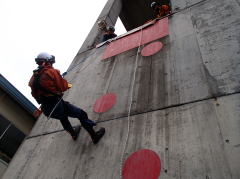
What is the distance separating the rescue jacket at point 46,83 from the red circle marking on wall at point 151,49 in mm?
2000

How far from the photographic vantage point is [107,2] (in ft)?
32.4

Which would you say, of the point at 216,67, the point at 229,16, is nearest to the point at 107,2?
the point at 229,16

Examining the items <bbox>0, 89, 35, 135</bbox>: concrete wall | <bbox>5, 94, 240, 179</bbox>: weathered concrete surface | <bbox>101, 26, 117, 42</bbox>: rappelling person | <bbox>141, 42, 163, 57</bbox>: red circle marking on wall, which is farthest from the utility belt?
<bbox>0, 89, 35, 135</bbox>: concrete wall

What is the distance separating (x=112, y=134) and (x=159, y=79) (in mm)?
1235

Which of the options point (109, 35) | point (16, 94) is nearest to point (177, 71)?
point (109, 35)

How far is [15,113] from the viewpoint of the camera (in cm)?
781

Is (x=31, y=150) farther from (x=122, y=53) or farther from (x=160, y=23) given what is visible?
(x=160, y=23)

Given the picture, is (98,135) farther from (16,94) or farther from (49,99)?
(16,94)

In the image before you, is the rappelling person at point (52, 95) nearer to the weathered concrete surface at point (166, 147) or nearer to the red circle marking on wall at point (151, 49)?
the weathered concrete surface at point (166, 147)

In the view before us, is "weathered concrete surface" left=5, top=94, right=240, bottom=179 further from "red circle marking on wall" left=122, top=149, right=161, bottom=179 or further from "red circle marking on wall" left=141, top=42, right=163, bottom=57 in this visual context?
"red circle marking on wall" left=141, top=42, right=163, bottom=57

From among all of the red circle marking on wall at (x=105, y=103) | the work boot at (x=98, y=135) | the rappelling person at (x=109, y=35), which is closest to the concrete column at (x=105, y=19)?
the rappelling person at (x=109, y=35)

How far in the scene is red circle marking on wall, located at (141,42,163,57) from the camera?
449 cm

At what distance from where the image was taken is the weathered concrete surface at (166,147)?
232cm

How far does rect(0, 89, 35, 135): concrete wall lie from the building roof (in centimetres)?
19
